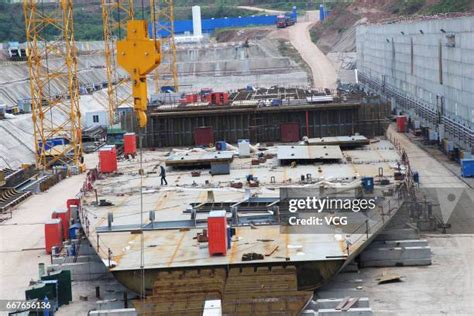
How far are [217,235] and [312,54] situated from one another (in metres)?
74.9

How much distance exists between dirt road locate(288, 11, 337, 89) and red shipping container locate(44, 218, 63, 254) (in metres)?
49.7

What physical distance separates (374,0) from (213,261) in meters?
86.2

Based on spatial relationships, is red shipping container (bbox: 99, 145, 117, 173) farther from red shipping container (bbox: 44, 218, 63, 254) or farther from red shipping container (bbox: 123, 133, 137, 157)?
red shipping container (bbox: 44, 218, 63, 254)

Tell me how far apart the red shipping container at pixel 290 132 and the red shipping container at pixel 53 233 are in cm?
1222

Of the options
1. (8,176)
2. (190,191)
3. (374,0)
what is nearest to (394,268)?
(190,191)

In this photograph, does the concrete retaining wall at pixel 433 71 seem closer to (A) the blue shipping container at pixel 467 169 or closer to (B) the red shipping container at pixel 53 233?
(A) the blue shipping container at pixel 467 169

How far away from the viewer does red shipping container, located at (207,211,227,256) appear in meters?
18.2

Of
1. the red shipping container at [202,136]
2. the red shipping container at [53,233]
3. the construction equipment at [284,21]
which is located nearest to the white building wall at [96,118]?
the red shipping container at [202,136]

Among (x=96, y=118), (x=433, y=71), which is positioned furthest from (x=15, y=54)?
(x=433, y=71)

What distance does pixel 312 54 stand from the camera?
91.8 metres

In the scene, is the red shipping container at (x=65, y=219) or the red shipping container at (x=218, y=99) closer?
the red shipping container at (x=65, y=219)

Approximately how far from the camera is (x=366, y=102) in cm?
3559

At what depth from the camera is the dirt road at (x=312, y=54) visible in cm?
7738

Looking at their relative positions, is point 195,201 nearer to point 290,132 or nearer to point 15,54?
point 290,132
